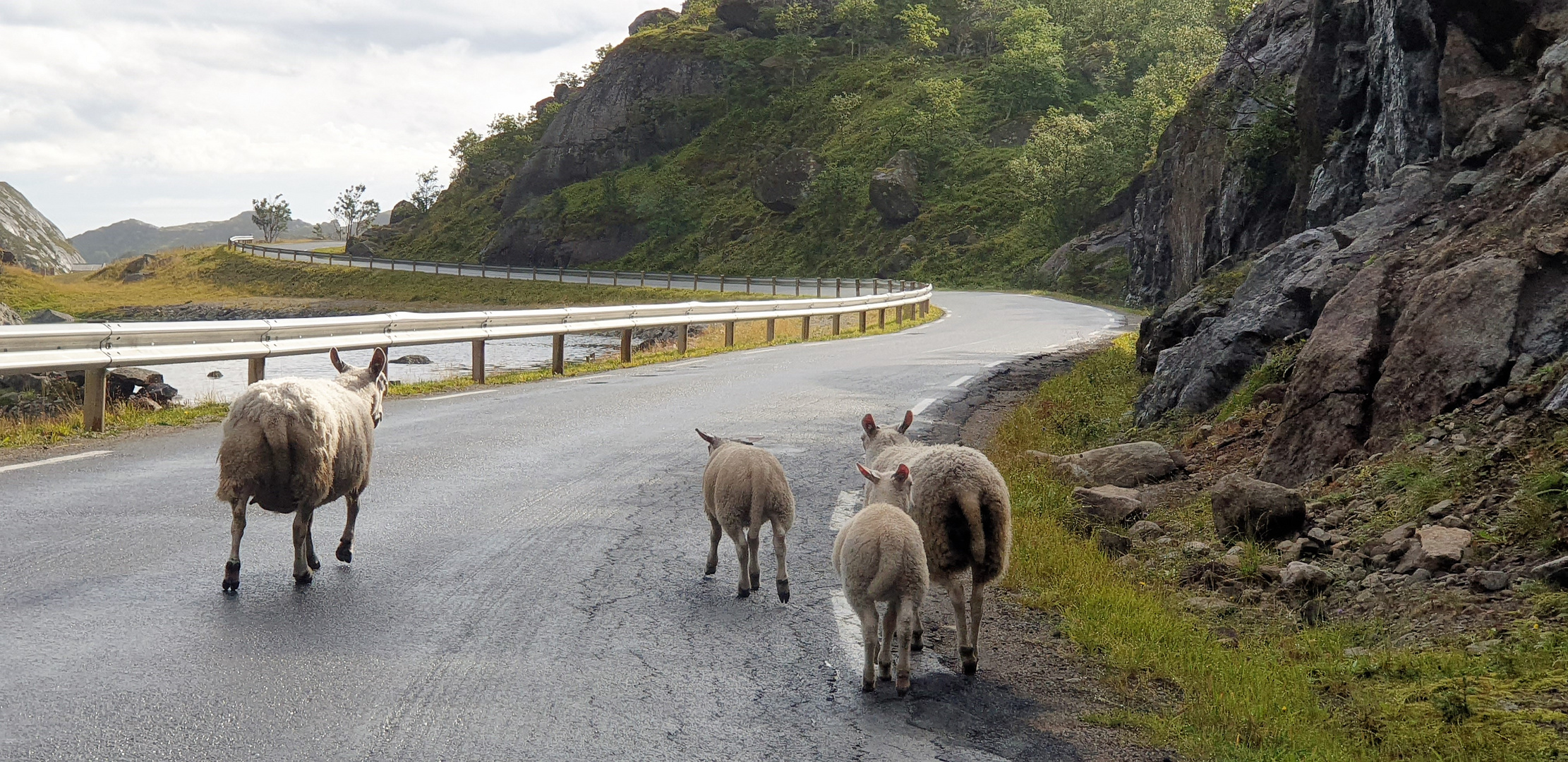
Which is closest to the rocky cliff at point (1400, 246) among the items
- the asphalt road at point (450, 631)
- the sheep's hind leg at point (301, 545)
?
the asphalt road at point (450, 631)

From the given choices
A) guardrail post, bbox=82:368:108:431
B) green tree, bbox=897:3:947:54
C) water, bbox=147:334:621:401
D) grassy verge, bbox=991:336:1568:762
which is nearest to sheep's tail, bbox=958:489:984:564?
grassy verge, bbox=991:336:1568:762

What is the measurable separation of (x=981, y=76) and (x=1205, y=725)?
104730mm

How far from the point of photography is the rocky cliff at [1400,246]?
7.70 metres

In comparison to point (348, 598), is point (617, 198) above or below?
above

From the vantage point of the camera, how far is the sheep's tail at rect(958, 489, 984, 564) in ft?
17.7

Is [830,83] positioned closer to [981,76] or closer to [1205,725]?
[981,76]

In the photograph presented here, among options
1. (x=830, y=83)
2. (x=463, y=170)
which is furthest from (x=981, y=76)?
(x=463, y=170)

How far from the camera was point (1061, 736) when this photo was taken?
4.50m

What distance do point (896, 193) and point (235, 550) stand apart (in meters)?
75.0

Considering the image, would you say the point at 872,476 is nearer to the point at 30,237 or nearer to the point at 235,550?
the point at 235,550

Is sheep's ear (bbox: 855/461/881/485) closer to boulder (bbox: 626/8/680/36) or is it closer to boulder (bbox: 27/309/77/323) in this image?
boulder (bbox: 27/309/77/323)

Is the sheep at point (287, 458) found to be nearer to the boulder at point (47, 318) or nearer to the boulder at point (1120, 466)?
the boulder at point (1120, 466)

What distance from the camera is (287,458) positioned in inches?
239

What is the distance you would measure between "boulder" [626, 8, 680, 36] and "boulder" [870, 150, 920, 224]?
7623 cm
